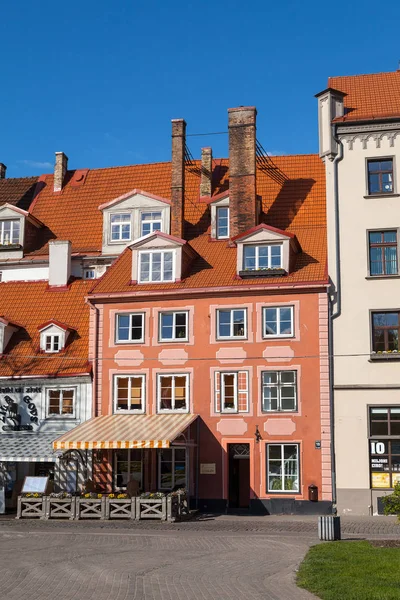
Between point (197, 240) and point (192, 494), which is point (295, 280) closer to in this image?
point (197, 240)

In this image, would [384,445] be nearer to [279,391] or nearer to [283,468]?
[283,468]

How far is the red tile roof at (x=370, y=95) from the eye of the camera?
32.8m

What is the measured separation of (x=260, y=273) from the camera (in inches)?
1276

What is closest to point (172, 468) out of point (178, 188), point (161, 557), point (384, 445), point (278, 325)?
point (278, 325)

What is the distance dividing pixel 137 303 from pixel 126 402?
13.4 ft

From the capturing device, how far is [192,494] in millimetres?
31281

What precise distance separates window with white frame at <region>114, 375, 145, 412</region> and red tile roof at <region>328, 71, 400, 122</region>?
13.4 m

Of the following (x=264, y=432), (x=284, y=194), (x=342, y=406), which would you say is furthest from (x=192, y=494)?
(x=284, y=194)

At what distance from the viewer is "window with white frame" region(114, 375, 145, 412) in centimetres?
3300

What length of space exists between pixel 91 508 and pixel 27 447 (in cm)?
432

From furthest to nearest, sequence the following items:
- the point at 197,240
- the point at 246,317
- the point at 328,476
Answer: the point at 197,240
the point at 246,317
the point at 328,476

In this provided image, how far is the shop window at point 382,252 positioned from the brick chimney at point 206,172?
1002cm

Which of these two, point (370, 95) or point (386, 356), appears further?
point (370, 95)

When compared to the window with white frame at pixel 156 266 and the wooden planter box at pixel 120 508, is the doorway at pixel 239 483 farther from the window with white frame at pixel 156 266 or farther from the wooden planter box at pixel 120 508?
the window with white frame at pixel 156 266
